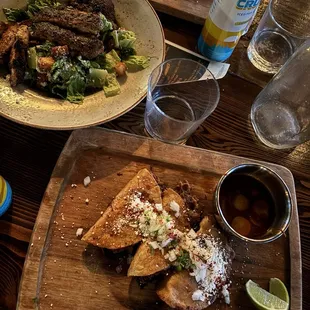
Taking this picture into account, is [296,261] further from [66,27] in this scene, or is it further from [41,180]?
[66,27]

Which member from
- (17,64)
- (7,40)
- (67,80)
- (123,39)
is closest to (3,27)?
(7,40)

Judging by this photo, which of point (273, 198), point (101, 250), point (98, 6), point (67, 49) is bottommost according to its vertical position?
point (101, 250)

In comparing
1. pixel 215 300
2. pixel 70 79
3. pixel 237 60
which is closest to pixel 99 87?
pixel 70 79

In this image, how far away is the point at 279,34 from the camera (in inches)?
81.0

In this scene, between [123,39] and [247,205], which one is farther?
[123,39]

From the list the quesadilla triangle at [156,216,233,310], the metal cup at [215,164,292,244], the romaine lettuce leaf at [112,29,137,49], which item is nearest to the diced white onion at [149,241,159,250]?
the quesadilla triangle at [156,216,233,310]

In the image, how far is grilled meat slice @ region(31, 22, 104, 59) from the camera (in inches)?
65.1

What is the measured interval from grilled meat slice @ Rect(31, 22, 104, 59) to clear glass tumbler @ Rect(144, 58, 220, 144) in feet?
0.95

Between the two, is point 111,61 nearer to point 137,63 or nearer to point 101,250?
point 137,63

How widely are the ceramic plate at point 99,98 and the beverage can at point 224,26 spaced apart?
0.73 feet

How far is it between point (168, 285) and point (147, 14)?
111 cm

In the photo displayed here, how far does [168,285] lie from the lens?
1.37 metres

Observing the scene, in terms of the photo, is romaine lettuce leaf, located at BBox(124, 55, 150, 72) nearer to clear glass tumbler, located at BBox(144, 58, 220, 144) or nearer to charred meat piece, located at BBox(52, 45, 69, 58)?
clear glass tumbler, located at BBox(144, 58, 220, 144)

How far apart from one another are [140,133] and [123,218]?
437 millimetres
